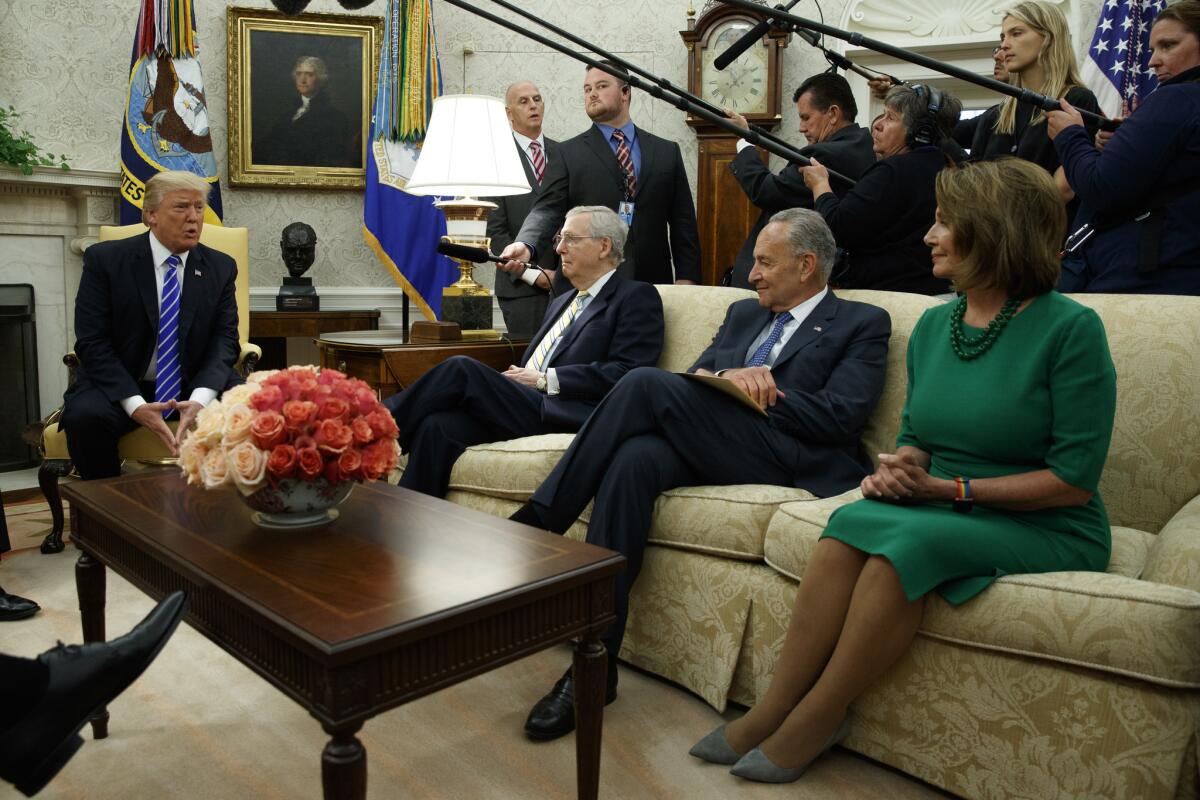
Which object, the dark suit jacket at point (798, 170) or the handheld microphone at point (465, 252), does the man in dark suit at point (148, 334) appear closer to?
the handheld microphone at point (465, 252)

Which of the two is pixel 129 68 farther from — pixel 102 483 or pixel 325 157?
pixel 102 483

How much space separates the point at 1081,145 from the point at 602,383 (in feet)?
4.48

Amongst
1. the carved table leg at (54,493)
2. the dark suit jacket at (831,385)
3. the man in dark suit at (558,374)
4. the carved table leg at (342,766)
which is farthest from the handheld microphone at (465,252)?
the carved table leg at (342,766)

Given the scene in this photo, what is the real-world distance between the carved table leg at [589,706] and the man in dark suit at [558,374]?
1179 millimetres

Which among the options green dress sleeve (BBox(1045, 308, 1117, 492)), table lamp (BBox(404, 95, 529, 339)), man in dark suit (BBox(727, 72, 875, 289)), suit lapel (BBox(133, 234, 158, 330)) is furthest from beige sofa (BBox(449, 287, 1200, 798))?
suit lapel (BBox(133, 234, 158, 330))

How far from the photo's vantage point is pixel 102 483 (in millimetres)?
2018

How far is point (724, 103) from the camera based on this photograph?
4.59 metres

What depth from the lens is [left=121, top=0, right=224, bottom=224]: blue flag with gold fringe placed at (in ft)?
14.1

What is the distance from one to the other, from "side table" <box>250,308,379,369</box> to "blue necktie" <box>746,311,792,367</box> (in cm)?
280

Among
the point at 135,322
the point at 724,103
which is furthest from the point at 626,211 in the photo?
the point at 135,322

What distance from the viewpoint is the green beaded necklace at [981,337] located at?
175cm

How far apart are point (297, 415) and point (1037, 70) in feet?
6.91

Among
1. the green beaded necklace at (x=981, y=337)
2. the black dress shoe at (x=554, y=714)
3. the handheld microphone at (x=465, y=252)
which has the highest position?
the handheld microphone at (x=465, y=252)

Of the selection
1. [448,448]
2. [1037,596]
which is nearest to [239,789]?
[448,448]
